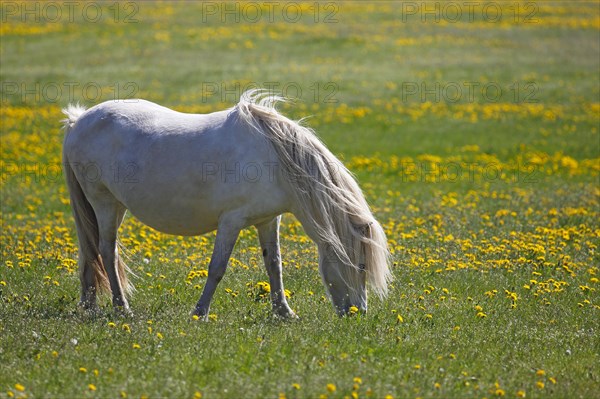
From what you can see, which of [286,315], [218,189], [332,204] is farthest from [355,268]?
[218,189]

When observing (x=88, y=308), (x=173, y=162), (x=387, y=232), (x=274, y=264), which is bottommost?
(x=387, y=232)

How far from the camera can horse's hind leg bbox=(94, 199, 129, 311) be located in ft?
28.0

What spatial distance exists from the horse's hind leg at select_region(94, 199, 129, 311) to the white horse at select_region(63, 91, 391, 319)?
0.03 feet

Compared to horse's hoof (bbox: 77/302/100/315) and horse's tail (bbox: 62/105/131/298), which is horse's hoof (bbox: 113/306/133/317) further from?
horse's tail (bbox: 62/105/131/298)

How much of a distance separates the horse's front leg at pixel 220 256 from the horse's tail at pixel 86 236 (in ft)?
4.48

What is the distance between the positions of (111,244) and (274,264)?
5.84ft

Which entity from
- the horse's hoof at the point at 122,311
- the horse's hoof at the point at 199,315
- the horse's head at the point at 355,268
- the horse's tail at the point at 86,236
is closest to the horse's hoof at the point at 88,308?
the horse's hoof at the point at 122,311

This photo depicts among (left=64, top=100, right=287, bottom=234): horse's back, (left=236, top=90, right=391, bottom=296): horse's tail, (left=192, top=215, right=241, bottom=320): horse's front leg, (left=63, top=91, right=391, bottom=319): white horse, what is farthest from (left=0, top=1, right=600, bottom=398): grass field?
(left=64, top=100, right=287, bottom=234): horse's back

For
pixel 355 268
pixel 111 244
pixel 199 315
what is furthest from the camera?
pixel 111 244

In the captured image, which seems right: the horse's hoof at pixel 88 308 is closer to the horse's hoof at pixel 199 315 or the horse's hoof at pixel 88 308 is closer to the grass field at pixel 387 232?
the grass field at pixel 387 232

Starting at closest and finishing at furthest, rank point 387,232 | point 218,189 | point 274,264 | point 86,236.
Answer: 1. point 218,189
2. point 274,264
3. point 86,236
4. point 387,232

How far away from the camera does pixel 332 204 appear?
25.0 feet

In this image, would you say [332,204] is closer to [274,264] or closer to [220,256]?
[274,264]

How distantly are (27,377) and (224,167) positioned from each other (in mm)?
2710
